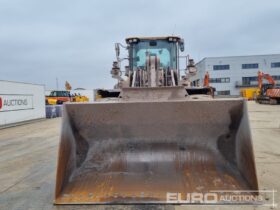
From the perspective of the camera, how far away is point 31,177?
4.89 metres

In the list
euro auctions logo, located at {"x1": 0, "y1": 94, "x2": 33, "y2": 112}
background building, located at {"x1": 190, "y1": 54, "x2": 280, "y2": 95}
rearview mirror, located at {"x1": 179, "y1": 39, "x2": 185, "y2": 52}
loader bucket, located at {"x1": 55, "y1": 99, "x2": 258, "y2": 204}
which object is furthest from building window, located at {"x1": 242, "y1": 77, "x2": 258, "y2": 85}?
loader bucket, located at {"x1": 55, "y1": 99, "x2": 258, "y2": 204}

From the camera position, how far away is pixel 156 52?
671 centimetres

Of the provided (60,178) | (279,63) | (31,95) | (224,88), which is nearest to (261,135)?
(60,178)

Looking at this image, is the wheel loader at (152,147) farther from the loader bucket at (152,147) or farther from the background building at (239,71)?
the background building at (239,71)

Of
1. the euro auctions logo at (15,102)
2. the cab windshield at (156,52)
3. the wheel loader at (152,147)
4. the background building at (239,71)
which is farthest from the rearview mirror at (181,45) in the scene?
the background building at (239,71)

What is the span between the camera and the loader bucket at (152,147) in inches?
139

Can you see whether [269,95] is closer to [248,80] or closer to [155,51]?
[155,51]

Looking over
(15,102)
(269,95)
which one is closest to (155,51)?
(15,102)

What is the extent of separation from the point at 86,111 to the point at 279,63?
57445 millimetres

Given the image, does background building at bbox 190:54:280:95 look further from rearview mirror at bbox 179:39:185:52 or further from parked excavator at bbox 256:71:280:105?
rearview mirror at bbox 179:39:185:52

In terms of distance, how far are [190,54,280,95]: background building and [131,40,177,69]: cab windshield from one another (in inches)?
1893

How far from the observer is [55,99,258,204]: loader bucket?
3.52 m

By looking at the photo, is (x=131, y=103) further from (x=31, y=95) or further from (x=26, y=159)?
(x=31, y=95)
